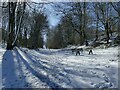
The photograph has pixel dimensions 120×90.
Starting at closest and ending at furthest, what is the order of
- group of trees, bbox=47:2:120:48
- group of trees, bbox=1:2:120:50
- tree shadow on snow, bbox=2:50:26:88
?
1. tree shadow on snow, bbox=2:50:26:88
2. group of trees, bbox=1:2:120:50
3. group of trees, bbox=47:2:120:48

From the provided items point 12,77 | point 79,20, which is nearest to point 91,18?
point 79,20

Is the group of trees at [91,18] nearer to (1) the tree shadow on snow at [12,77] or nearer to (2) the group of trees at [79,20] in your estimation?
(2) the group of trees at [79,20]

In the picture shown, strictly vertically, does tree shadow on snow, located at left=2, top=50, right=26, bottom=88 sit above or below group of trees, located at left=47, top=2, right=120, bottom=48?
below

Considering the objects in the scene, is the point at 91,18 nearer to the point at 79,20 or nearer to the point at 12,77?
the point at 79,20

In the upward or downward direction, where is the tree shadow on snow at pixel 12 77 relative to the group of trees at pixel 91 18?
downward

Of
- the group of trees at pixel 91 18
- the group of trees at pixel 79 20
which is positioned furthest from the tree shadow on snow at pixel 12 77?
the group of trees at pixel 91 18

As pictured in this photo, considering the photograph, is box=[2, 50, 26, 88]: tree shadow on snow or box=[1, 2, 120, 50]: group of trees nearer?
box=[2, 50, 26, 88]: tree shadow on snow

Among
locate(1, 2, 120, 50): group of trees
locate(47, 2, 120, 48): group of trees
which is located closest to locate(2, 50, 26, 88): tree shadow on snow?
locate(1, 2, 120, 50): group of trees

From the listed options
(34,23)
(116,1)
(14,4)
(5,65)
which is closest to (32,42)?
(34,23)

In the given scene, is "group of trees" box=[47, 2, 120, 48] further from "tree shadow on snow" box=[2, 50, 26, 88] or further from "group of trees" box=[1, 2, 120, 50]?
"tree shadow on snow" box=[2, 50, 26, 88]

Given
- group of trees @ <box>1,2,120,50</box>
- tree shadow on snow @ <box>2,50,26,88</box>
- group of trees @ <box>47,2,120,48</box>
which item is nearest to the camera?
tree shadow on snow @ <box>2,50,26,88</box>

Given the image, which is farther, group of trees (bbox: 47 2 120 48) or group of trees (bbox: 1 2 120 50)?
group of trees (bbox: 47 2 120 48)

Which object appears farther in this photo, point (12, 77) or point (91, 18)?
point (91, 18)

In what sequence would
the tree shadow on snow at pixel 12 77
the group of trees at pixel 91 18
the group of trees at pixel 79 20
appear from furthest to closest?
1. the group of trees at pixel 91 18
2. the group of trees at pixel 79 20
3. the tree shadow on snow at pixel 12 77
